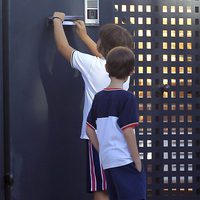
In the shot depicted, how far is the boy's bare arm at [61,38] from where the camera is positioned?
11.2 ft

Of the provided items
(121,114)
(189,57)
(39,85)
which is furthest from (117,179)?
(189,57)

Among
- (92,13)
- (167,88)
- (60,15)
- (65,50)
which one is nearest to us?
(65,50)

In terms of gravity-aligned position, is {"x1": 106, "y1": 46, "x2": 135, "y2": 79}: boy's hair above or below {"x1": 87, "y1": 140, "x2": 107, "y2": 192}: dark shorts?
above

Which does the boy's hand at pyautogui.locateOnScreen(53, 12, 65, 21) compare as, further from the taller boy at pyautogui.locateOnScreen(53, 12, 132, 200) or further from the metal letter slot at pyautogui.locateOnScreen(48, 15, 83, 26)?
the taller boy at pyautogui.locateOnScreen(53, 12, 132, 200)

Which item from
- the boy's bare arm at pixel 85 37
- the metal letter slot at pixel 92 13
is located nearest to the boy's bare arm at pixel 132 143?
the boy's bare arm at pixel 85 37

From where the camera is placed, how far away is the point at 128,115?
9.29 ft

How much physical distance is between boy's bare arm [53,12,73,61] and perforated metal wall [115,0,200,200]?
72cm

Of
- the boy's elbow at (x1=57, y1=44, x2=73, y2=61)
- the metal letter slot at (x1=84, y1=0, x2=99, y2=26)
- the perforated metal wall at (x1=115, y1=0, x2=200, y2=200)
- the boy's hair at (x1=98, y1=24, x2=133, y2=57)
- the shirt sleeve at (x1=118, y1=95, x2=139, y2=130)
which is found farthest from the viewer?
the perforated metal wall at (x1=115, y1=0, x2=200, y2=200)

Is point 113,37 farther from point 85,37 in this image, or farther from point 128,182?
point 128,182

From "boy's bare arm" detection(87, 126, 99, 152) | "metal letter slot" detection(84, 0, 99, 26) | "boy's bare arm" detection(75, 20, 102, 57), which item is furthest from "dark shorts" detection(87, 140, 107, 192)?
"metal letter slot" detection(84, 0, 99, 26)

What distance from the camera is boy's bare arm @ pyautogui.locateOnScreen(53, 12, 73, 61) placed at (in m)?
3.41

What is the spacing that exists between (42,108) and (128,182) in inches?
41.7

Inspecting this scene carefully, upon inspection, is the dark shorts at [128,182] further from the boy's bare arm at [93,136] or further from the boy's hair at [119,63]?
the boy's hair at [119,63]

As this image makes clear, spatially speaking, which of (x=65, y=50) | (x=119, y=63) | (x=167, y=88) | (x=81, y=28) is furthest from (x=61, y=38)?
(x=167, y=88)
